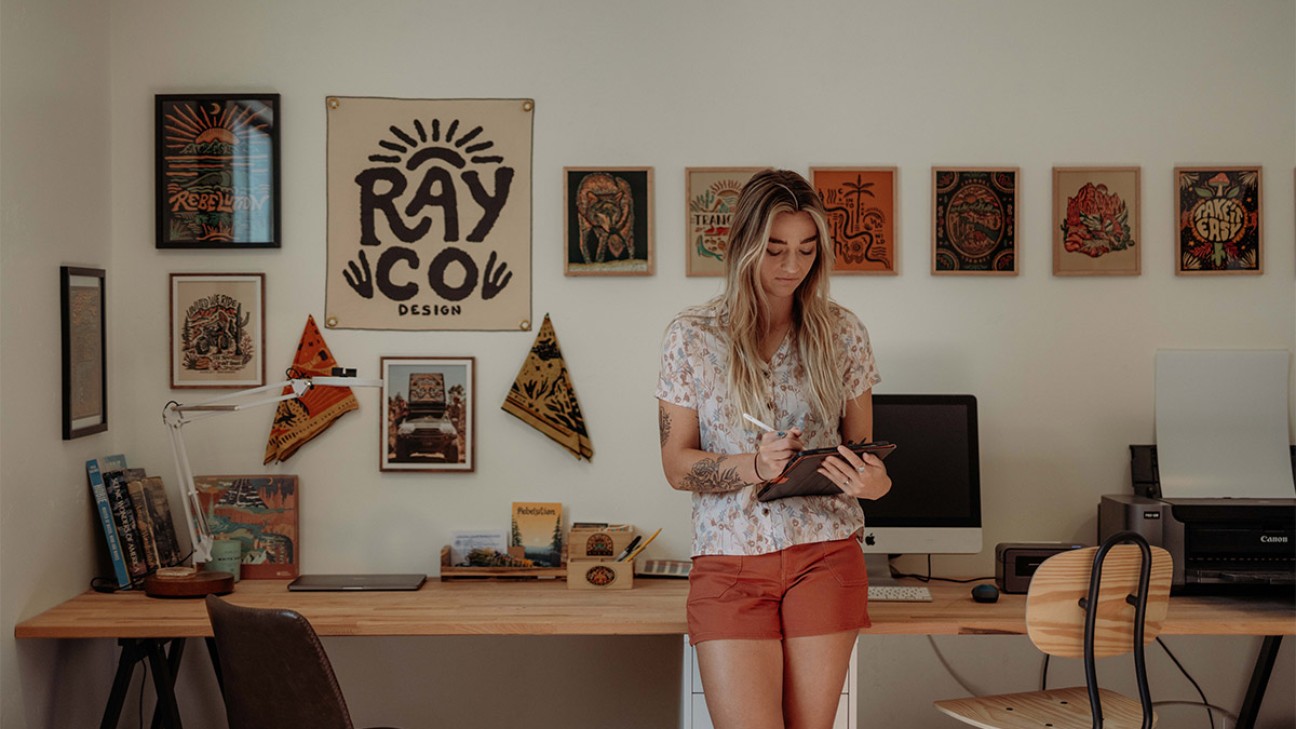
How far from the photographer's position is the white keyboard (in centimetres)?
275

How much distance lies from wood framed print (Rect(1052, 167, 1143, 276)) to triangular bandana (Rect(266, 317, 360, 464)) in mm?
1940

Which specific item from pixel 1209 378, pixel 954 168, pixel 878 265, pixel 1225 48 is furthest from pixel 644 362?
pixel 1225 48

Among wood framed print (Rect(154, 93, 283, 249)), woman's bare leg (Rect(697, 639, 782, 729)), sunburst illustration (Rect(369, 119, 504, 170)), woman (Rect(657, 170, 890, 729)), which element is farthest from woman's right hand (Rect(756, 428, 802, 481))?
wood framed print (Rect(154, 93, 283, 249))

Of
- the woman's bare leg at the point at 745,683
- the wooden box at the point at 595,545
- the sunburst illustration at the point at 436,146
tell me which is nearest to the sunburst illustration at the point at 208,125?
the sunburst illustration at the point at 436,146

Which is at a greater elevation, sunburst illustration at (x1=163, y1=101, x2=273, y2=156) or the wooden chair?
sunburst illustration at (x1=163, y1=101, x2=273, y2=156)

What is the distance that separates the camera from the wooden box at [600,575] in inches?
115

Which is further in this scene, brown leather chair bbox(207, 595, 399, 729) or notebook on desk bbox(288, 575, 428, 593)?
notebook on desk bbox(288, 575, 428, 593)

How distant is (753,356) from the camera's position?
7.64 ft

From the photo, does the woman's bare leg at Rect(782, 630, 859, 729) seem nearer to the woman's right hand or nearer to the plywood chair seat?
the woman's right hand

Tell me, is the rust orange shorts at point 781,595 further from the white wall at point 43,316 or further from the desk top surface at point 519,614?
the white wall at point 43,316

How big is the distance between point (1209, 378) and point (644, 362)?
1.49m

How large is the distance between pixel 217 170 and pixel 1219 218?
8.70ft

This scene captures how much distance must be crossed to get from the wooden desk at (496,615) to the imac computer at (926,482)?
0.14 meters

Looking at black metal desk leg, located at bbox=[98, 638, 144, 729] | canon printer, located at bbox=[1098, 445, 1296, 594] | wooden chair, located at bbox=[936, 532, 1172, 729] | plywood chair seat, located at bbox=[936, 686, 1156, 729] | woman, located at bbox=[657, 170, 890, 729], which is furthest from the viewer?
canon printer, located at bbox=[1098, 445, 1296, 594]
